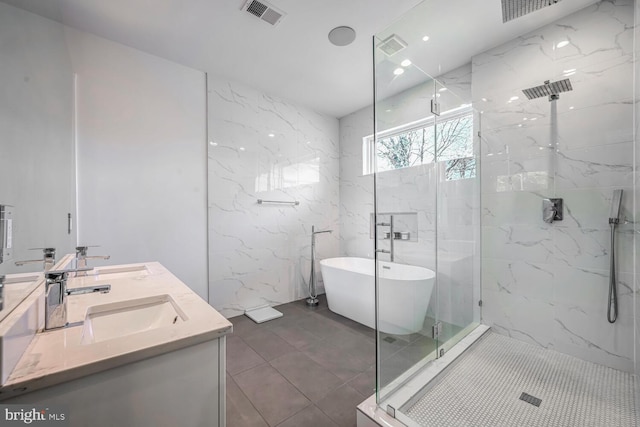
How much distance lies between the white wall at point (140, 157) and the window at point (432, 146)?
1.96 metres

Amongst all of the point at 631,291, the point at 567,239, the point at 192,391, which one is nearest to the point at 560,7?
the point at 567,239

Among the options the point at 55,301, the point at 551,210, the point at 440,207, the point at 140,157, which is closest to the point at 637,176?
the point at 551,210

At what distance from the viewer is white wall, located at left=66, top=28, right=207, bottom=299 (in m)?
2.20

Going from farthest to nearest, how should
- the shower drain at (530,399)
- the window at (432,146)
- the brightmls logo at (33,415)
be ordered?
1. the window at (432,146)
2. the shower drain at (530,399)
3. the brightmls logo at (33,415)

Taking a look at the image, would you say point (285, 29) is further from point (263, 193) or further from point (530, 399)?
point (530, 399)

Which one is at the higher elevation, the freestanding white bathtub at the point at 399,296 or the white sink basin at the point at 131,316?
the white sink basin at the point at 131,316

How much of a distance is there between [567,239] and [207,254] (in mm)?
3293

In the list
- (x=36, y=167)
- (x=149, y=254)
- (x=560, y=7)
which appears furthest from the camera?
(x=149, y=254)

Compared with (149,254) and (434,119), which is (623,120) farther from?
(149,254)

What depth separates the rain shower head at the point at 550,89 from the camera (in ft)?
6.70

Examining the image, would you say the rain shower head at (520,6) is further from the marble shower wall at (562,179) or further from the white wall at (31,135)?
the white wall at (31,135)

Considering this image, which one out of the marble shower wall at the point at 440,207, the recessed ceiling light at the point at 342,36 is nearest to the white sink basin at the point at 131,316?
the marble shower wall at the point at 440,207

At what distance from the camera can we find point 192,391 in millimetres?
835

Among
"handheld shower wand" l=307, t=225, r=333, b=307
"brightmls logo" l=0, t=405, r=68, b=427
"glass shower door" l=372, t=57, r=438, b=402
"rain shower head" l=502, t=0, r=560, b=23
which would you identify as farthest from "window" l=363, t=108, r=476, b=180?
"handheld shower wand" l=307, t=225, r=333, b=307
